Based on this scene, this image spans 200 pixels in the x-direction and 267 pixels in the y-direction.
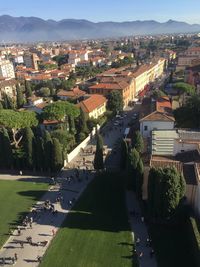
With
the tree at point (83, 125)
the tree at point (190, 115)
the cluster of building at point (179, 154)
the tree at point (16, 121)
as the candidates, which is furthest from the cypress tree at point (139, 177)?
the tree at point (16, 121)

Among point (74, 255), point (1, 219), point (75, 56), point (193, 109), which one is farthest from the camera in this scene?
point (75, 56)

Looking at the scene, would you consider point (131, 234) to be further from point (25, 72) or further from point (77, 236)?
point (25, 72)

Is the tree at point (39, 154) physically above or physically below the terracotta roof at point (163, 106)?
below

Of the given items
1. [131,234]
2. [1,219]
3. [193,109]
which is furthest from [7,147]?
[193,109]

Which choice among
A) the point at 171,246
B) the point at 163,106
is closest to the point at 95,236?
the point at 171,246

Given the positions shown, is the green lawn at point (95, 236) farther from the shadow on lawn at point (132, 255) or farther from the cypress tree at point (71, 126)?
the cypress tree at point (71, 126)

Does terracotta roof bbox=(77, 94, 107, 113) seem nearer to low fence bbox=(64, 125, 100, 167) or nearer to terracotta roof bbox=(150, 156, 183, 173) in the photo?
low fence bbox=(64, 125, 100, 167)

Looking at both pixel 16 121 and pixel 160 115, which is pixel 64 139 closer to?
pixel 16 121
